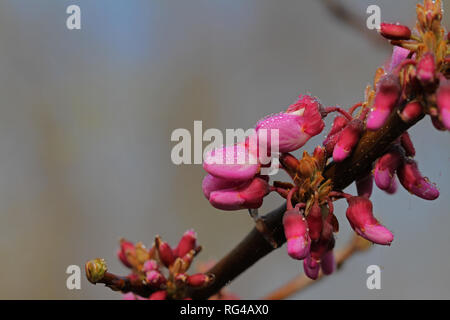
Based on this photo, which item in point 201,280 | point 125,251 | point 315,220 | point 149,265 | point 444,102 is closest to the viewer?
point 444,102

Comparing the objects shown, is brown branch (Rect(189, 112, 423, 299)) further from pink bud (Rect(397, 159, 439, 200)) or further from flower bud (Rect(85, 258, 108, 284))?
flower bud (Rect(85, 258, 108, 284))

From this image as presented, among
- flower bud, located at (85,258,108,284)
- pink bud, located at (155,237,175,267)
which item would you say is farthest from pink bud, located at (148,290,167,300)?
flower bud, located at (85,258,108,284)

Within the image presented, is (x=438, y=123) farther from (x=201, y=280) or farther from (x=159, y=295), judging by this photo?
(x=159, y=295)

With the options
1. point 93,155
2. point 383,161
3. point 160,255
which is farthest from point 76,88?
point 383,161

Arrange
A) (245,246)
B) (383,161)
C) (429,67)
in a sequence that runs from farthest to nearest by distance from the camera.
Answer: (245,246) → (383,161) → (429,67)

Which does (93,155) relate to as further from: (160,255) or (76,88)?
(160,255)

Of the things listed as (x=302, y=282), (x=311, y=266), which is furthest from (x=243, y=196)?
(x=302, y=282)

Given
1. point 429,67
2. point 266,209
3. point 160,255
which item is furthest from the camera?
point 266,209

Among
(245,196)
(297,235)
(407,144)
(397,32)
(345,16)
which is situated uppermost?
(345,16)
